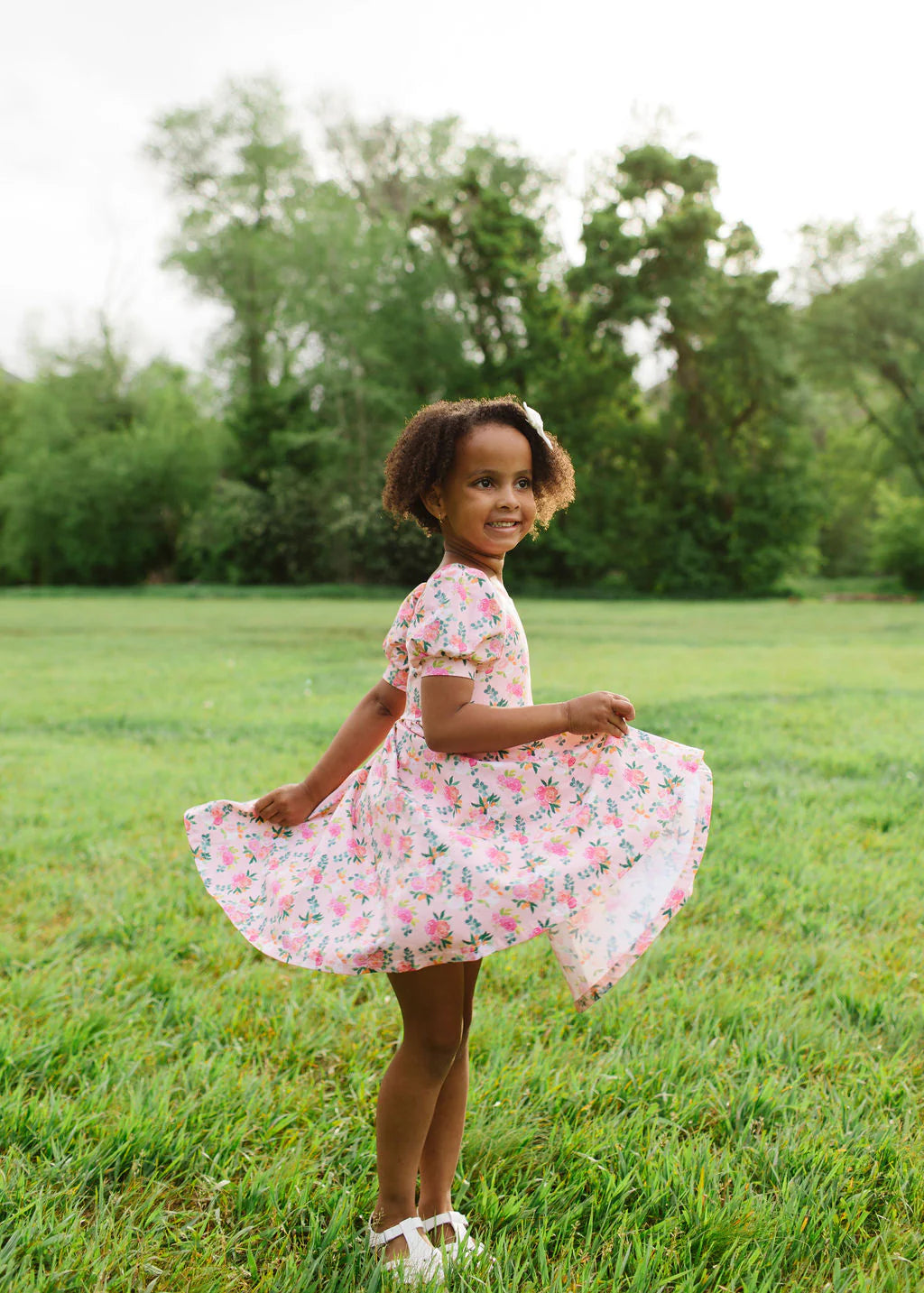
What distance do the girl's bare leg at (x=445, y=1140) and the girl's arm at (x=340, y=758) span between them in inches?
17.5

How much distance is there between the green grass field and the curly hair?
1.31 m

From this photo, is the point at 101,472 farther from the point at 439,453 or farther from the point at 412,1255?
the point at 412,1255

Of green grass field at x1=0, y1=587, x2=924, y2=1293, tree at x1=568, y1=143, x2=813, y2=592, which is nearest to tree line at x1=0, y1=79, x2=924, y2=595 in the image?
tree at x1=568, y1=143, x2=813, y2=592

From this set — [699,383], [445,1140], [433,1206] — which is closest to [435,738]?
[445,1140]

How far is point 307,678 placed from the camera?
28.9ft

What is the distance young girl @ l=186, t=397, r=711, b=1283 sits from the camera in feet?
5.03

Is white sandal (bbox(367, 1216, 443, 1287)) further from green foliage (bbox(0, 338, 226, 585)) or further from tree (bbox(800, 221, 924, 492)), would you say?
green foliage (bbox(0, 338, 226, 585))

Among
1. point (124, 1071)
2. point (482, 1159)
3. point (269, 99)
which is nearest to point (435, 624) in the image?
point (482, 1159)

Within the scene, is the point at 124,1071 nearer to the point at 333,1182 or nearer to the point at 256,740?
the point at 333,1182

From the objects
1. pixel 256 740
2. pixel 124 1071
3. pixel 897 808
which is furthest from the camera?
pixel 256 740

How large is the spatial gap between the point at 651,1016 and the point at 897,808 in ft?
8.14

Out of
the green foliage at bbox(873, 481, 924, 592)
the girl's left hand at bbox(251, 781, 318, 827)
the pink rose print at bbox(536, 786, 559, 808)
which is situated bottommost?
the girl's left hand at bbox(251, 781, 318, 827)

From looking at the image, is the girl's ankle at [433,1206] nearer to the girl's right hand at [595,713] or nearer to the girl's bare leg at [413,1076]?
the girl's bare leg at [413,1076]

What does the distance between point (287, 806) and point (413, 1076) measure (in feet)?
1.84
